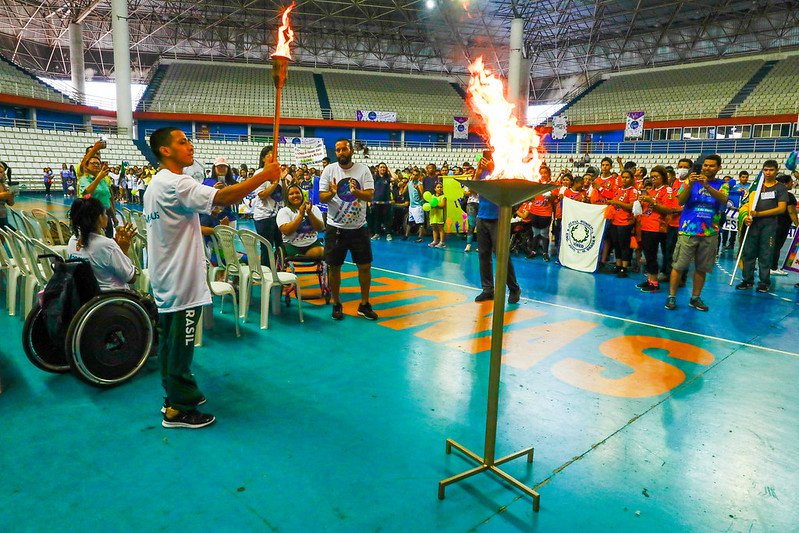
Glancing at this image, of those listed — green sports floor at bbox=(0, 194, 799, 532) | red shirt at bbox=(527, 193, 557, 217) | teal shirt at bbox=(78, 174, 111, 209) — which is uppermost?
teal shirt at bbox=(78, 174, 111, 209)

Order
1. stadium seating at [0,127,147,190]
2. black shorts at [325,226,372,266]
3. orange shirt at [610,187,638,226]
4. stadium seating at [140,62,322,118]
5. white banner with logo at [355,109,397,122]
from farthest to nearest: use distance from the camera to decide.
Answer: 1. white banner with logo at [355,109,397,122]
2. stadium seating at [140,62,322,118]
3. stadium seating at [0,127,147,190]
4. orange shirt at [610,187,638,226]
5. black shorts at [325,226,372,266]

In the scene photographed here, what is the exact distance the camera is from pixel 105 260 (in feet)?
11.2

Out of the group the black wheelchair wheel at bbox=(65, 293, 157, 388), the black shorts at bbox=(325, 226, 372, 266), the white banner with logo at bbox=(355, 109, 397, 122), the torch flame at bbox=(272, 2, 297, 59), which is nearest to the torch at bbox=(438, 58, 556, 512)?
the torch flame at bbox=(272, 2, 297, 59)

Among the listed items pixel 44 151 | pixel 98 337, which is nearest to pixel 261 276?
pixel 98 337

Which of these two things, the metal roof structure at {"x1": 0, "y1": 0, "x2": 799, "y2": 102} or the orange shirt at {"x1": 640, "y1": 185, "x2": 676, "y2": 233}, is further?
the metal roof structure at {"x1": 0, "y1": 0, "x2": 799, "y2": 102}

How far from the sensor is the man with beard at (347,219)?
16.1ft

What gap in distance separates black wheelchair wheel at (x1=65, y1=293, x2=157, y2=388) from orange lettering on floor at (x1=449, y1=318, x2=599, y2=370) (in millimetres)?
2467

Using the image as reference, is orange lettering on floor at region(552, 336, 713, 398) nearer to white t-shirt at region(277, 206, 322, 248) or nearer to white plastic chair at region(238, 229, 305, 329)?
white plastic chair at region(238, 229, 305, 329)

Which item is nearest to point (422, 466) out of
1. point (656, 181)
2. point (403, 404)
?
point (403, 404)

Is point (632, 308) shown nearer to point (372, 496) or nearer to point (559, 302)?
point (559, 302)

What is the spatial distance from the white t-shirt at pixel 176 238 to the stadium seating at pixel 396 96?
31.6 metres

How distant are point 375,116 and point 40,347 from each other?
30.5 m

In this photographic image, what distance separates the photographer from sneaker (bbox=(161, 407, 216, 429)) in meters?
2.88

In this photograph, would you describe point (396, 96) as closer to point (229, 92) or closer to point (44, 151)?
point (229, 92)
